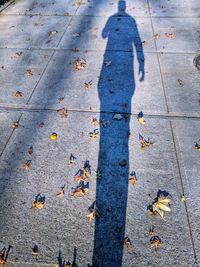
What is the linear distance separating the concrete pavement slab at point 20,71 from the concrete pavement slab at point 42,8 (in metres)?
2.31

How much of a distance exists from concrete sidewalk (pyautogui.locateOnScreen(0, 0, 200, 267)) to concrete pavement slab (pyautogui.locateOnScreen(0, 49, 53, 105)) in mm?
20

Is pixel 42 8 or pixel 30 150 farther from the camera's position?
pixel 42 8

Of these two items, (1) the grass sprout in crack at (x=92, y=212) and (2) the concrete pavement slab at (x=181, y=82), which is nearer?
(1) the grass sprout in crack at (x=92, y=212)

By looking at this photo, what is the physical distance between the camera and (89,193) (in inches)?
130

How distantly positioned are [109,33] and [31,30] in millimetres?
1894

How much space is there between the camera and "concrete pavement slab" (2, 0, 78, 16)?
25.6 feet

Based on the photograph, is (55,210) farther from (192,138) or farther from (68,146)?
(192,138)

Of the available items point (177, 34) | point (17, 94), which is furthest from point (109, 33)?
point (17, 94)

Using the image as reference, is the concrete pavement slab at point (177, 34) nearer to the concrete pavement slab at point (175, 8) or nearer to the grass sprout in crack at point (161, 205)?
the concrete pavement slab at point (175, 8)

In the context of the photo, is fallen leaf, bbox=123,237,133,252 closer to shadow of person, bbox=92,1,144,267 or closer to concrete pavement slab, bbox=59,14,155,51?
shadow of person, bbox=92,1,144,267

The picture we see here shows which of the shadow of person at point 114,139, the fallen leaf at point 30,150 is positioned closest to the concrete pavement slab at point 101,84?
the shadow of person at point 114,139

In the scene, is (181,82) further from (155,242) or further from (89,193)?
(155,242)

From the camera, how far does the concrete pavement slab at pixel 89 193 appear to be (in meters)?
2.80

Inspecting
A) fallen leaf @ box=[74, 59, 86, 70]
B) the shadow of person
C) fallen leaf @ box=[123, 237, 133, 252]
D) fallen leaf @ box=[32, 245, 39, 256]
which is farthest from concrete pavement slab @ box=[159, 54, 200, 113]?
fallen leaf @ box=[32, 245, 39, 256]
